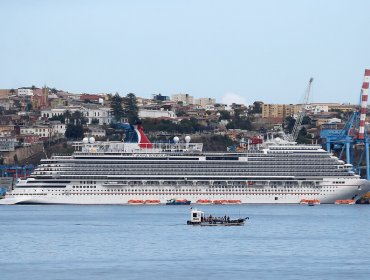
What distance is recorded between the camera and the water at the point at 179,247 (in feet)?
186

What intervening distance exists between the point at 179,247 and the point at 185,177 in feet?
160

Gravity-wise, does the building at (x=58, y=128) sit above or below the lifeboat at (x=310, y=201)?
above

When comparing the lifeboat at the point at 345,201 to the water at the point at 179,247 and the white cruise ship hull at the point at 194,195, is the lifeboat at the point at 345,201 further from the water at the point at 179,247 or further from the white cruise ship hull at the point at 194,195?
the water at the point at 179,247

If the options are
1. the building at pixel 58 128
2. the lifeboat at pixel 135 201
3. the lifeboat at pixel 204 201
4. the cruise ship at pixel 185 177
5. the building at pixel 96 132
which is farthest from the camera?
the building at pixel 58 128

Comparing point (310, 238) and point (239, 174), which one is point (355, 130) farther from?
point (310, 238)

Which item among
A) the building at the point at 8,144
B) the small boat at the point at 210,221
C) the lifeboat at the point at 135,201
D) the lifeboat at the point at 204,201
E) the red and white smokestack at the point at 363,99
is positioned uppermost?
the red and white smokestack at the point at 363,99

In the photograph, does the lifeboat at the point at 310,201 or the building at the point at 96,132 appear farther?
the building at the point at 96,132

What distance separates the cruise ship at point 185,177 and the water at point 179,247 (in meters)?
15.5

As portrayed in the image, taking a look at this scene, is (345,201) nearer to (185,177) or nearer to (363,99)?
(363,99)

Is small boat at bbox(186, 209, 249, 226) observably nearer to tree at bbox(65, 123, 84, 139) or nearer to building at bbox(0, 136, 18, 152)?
building at bbox(0, 136, 18, 152)

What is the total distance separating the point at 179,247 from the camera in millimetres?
66938

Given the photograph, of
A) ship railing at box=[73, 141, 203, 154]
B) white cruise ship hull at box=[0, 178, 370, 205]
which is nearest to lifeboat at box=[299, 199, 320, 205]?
white cruise ship hull at box=[0, 178, 370, 205]

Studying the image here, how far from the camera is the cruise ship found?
376 feet

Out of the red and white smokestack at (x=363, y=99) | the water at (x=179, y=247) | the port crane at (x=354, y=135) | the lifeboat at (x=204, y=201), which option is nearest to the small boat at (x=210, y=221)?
the water at (x=179, y=247)
